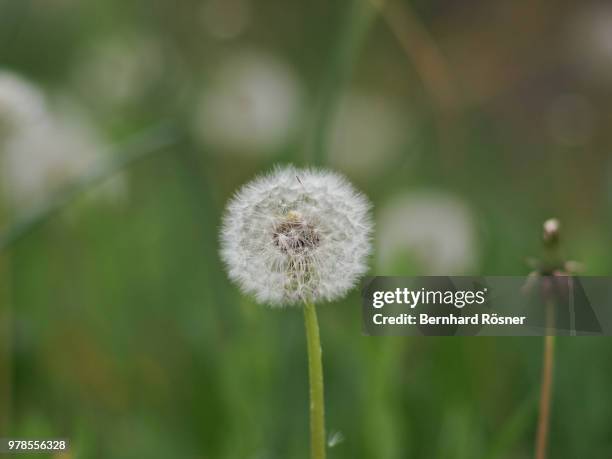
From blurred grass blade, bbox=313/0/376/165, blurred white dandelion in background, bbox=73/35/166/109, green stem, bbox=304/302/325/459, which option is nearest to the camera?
green stem, bbox=304/302/325/459

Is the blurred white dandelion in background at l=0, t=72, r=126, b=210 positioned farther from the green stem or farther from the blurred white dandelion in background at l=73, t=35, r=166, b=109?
the green stem

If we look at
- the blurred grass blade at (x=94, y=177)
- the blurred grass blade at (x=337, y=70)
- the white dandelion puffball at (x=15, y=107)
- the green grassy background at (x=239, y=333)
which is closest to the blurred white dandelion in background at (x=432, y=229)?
the green grassy background at (x=239, y=333)

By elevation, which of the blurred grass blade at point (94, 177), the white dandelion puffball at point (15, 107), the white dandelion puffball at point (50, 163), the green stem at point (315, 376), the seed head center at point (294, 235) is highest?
the white dandelion puffball at point (50, 163)

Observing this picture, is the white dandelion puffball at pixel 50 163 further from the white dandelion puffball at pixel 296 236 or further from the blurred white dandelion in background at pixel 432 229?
the white dandelion puffball at pixel 296 236

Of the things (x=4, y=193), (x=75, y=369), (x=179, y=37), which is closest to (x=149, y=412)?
(x=75, y=369)

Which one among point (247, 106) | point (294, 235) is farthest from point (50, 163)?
point (294, 235)

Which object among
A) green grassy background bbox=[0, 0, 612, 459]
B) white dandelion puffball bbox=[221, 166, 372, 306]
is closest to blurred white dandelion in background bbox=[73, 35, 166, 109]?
green grassy background bbox=[0, 0, 612, 459]
